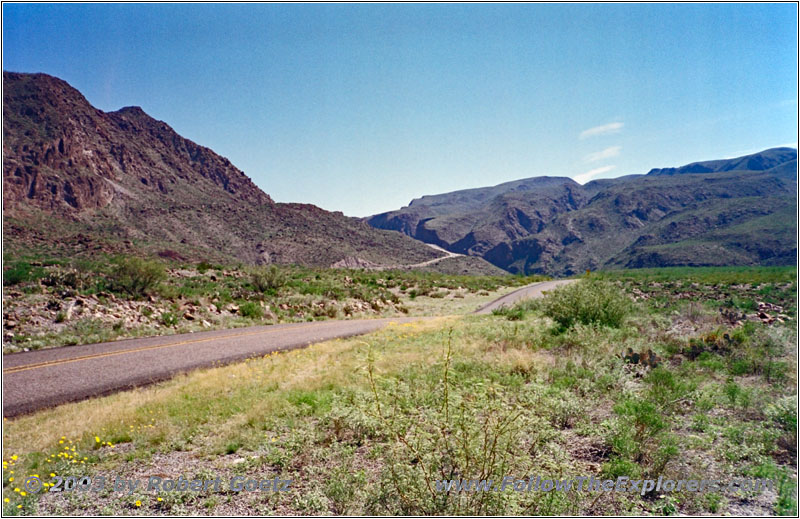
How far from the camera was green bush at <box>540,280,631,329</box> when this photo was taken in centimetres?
1278

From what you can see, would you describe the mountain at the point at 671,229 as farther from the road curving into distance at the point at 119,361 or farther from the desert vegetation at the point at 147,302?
the road curving into distance at the point at 119,361

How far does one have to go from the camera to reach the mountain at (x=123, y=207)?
5862 centimetres

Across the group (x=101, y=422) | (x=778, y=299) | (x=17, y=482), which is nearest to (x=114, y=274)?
(x=101, y=422)

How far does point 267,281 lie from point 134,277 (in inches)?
301

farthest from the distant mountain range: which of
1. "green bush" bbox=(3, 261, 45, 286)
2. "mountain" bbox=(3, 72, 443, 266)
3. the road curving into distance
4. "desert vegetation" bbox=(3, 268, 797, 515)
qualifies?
"desert vegetation" bbox=(3, 268, 797, 515)

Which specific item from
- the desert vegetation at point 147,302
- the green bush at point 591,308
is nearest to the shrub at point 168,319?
the desert vegetation at point 147,302

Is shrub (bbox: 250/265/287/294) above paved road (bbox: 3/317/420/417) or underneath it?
above

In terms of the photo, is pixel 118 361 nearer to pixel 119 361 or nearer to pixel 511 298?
pixel 119 361

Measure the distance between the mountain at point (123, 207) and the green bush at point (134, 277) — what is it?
99.0 ft

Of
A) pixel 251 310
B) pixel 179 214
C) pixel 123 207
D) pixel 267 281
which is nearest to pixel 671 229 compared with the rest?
pixel 267 281

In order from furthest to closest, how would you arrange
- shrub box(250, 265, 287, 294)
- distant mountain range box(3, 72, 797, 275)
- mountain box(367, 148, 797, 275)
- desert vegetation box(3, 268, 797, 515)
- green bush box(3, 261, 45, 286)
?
mountain box(367, 148, 797, 275) < distant mountain range box(3, 72, 797, 275) < shrub box(250, 265, 287, 294) < green bush box(3, 261, 45, 286) < desert vegetation box(3, 268, 797, 515)

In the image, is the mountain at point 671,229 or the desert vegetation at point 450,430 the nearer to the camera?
the desert vegetation at point 450,430

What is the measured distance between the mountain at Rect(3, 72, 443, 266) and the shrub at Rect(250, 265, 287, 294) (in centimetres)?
2904

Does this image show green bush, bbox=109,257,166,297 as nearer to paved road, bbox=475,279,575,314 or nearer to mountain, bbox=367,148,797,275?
paved road, bbox=475,279,575,314
